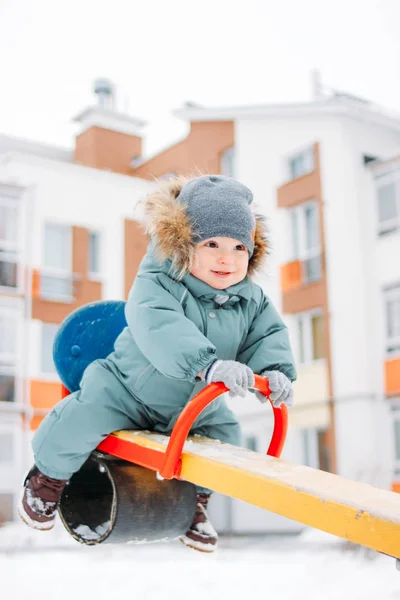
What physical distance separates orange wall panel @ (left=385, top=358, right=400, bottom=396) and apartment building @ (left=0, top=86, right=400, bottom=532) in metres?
0.01

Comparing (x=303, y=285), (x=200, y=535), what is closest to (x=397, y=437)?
(x=303, y=285)

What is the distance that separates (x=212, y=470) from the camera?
3.85 feet

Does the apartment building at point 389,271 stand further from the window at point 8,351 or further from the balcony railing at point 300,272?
the window at point 8,351

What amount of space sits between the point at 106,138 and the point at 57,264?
161 cm

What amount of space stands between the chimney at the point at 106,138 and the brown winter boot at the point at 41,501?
21.4 ft

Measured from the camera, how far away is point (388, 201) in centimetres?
687

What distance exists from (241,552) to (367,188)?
12.6ft

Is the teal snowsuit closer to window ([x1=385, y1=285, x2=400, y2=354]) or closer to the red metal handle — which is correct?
the red metal handle

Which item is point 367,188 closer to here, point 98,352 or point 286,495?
point 98,352

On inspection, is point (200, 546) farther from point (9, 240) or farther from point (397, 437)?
point (9, 240)

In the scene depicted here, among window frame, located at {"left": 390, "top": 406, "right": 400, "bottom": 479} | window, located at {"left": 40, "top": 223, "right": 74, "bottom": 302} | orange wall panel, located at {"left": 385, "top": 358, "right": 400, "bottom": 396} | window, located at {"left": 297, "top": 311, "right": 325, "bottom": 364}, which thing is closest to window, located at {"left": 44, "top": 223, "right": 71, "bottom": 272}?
window, located at {"left": 40, "top": 223, "right": 74, "bottom": 302}

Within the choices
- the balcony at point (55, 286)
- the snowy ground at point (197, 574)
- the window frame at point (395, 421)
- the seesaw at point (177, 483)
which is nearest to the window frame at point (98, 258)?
the balcony at point (55, 286)

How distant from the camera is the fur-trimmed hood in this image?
1.32 meters

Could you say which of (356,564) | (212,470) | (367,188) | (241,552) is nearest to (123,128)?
(367,188)
